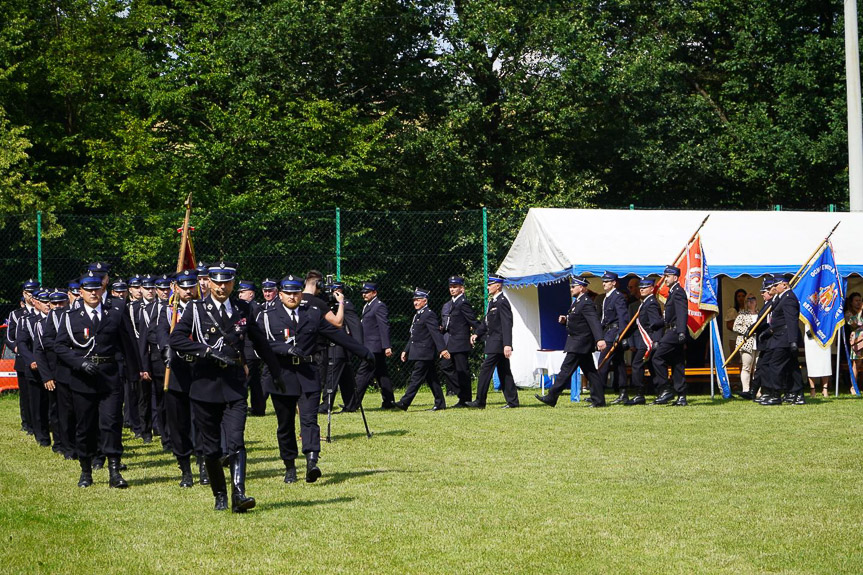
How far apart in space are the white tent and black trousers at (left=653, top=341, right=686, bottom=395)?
186 cm

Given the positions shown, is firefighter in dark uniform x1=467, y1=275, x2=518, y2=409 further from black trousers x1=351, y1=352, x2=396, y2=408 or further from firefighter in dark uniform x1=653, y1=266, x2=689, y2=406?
firefighter in dark uniform x1=653, y1=266, x2=689, y2=406

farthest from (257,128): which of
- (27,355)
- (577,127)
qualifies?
(27,355)

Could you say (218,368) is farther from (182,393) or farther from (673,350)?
(673,350)

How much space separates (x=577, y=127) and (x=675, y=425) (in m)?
15.6

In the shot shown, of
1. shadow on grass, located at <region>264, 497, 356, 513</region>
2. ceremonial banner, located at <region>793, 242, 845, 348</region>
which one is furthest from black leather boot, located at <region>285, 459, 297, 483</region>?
ceremonial banner, located at <region>793, 242, 845, 348</region>

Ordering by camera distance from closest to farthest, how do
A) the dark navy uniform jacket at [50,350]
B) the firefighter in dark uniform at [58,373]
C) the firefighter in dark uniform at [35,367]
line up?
1. the dark navy uniform jacket at [50,350]
2. the firefighter in dark uniform at [58,373]
3. the firefighter in dark uniform at [35,367]

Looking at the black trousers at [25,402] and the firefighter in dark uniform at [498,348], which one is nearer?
the black trousers at [25,402]

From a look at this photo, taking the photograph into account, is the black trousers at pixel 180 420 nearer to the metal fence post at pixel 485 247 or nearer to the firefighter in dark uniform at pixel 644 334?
the firefighter in dark uniform at pixel 644 334

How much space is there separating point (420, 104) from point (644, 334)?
12.9 metres

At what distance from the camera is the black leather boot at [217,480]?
29.2ft

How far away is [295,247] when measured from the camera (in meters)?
22.0

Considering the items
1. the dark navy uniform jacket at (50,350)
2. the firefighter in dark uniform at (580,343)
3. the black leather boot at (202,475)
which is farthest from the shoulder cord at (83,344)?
the firefighter in dark uniform at (580,343)

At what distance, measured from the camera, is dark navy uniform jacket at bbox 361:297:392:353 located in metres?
18.5

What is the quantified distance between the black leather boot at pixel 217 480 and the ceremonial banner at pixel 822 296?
1286 cm
